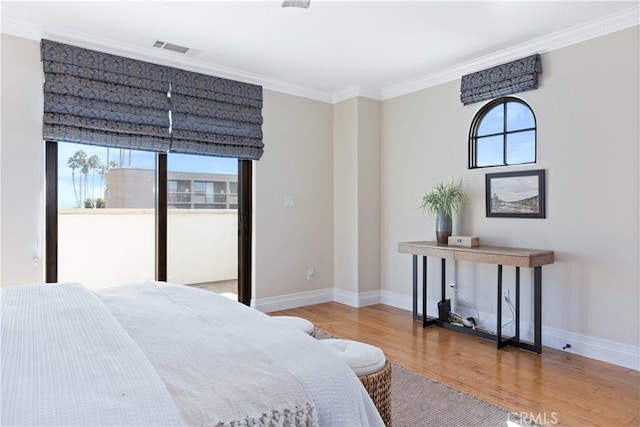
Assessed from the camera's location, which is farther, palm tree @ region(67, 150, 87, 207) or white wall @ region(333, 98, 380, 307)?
white wall @ region(333, 98, 380, 307)

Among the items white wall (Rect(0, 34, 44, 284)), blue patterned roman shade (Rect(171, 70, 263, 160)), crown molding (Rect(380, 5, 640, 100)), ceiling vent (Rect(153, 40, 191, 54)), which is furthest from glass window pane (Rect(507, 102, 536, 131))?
white wall (Rect(0, 34, 44, 284))

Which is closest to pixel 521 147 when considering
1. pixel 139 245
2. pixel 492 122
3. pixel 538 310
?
pixel 492 122

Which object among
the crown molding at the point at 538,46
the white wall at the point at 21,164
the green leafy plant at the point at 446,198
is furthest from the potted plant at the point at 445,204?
the white wall at the point at 21,164

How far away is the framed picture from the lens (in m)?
3.45

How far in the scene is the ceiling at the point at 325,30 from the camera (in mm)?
2873

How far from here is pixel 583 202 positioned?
3.17 m

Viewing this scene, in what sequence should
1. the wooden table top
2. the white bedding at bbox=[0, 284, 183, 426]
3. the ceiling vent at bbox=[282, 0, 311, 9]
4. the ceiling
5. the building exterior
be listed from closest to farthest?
the white bedding at bbox=[0, 284, 183, 426] → the ceiling vent at bbox=[282, 0, 311, 9] → the ceiling → the wooden table top → the building exterior

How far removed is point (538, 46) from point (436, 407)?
3.02 m

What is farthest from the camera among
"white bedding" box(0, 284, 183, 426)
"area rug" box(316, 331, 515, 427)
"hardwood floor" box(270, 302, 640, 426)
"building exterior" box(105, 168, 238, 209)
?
"building exterior" box(105, 168, 238, 209)

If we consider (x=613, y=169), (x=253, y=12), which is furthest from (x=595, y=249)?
(x=253, y=12)

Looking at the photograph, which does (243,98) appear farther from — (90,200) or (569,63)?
(569,63)

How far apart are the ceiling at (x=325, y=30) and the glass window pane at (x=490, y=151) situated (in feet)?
2.33

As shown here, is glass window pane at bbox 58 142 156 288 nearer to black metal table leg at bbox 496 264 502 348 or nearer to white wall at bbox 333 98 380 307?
white wall at bbox 333 98 380 307

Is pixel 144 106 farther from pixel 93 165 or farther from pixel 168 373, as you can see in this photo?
pixel 168 373
